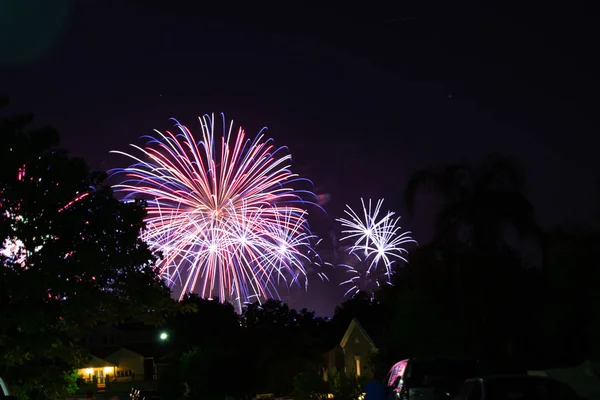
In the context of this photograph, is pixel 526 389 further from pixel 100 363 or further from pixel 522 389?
pixel 100 363

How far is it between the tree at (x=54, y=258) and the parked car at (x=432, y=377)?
6.12 metres

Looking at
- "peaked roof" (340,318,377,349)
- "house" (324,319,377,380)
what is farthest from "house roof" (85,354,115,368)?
"peaked roof" (340,318,377,349)

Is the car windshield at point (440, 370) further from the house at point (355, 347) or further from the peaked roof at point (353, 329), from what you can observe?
the peaked roof at point (353, 329)

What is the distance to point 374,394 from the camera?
60.2 feet

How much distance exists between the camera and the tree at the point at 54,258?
17.1m

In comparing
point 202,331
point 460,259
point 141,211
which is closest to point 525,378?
point 141,211

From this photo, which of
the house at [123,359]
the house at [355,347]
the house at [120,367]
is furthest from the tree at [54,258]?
the house at [120,367]

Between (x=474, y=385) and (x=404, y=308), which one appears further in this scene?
(x=404, y=308)

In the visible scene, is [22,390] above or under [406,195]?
under

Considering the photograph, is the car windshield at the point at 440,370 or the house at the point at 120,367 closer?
the car windshield at the point at 440,370

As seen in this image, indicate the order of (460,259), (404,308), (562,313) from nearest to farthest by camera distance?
(562,313)
(460,259)
(404,308)

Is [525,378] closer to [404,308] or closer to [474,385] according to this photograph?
[474,385]

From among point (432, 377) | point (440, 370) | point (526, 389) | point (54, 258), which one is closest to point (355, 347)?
point (440, 370)

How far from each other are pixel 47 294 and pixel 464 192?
16.5m
